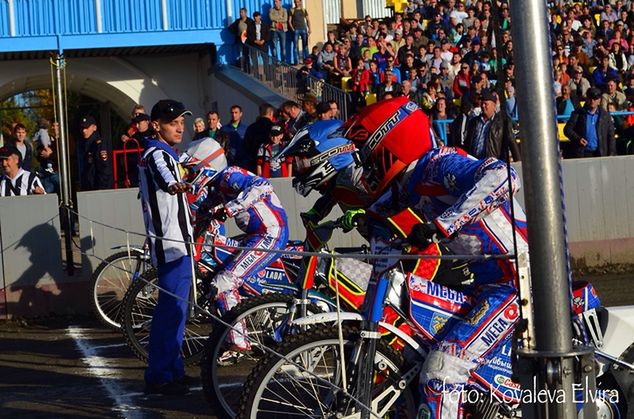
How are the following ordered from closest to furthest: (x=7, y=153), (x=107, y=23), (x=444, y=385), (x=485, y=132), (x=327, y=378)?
(x=444, y=385) → (x=327, y=378) → (x=7, y=153) → (x=485, y=132) → (x=107, y=23)

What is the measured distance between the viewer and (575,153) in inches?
633

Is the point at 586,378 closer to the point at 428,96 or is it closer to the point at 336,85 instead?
the point at 428,96

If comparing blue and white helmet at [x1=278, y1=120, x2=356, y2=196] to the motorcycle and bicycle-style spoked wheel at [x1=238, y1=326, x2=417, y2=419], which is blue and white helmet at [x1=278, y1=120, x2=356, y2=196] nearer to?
the motorcycle

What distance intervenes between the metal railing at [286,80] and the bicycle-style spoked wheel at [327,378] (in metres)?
14.1

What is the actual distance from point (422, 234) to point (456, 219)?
0.61ft

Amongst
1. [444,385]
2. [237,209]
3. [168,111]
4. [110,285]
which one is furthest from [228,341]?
[110,285]

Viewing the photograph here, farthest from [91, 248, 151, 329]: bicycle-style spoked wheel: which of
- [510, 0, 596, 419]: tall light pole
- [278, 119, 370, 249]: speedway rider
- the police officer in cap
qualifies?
[510, 0, 596, 419]: tall light pole

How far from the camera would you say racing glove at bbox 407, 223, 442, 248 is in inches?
206

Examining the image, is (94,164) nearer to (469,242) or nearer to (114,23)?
(114,23)

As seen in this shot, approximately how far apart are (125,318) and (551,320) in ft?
19.9

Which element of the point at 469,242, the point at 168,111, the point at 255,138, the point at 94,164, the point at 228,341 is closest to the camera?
the point at 469,242

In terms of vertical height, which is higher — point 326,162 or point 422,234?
point 326,162

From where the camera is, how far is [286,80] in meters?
22.8

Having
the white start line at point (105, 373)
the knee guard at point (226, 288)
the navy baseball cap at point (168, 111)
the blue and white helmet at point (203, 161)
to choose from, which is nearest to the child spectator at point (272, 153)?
the white start line at point (105, 373)
